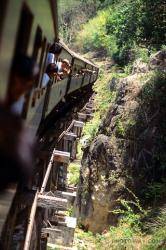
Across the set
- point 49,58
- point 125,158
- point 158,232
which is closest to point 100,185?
point 125,158

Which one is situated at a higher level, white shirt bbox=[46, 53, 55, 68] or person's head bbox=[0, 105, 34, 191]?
white shirt bbox=[46, 53, 55, 68]

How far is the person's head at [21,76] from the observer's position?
1721mm

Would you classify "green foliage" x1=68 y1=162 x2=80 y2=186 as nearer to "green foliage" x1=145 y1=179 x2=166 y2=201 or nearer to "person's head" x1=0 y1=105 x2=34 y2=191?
"green foliage" x1=145 y1=179 x2=166 y2=201

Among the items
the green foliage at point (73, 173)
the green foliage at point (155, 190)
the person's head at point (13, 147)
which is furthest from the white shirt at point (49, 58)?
the green foliage at point (73, 173)

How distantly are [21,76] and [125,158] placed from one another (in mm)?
10351

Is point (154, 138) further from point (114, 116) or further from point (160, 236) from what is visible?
point (160, 236)

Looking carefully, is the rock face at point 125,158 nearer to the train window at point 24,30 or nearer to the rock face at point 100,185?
the rock face at point 100,185

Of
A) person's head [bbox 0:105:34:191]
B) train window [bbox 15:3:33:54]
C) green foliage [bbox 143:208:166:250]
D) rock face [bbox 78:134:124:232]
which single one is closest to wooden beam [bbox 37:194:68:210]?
green foliage [bbox 143:208:166:250]

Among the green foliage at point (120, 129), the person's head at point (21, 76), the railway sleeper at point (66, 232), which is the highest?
the person's head at point (21, 76)

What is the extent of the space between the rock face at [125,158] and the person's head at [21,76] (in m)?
9.15

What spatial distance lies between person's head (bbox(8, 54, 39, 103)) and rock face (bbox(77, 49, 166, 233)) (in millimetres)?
9145

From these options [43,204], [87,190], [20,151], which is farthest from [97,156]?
[20,151]

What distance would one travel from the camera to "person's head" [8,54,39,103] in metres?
1.72

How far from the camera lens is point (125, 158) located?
471 inches
